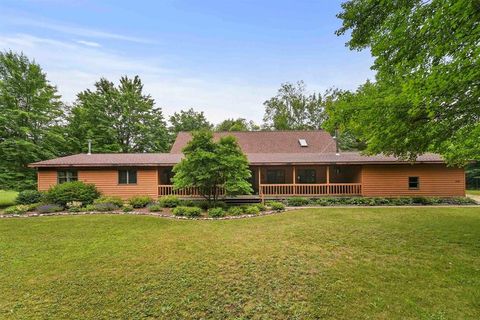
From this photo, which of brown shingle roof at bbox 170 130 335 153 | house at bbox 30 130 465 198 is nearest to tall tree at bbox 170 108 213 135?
brown shingle roof at bbox 170 130 335 153

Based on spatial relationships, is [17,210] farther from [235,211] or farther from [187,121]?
[187,121]

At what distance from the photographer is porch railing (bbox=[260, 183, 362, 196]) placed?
15.5 meters

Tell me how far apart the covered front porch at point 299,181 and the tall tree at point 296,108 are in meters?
19.0

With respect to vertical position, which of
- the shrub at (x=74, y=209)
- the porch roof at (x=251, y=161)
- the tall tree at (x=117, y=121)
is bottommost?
the shrub at (x=74, y=209)

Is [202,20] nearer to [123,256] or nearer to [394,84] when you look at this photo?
[394,84]

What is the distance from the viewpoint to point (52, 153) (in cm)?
1933

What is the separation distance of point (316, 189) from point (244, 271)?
1221 centimetres

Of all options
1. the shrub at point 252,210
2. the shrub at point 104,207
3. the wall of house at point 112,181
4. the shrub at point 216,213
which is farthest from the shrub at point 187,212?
the wall of house at point 112,181

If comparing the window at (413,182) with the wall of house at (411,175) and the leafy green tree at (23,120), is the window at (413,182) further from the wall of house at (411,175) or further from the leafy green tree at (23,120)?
the leafy green tree at (23,120)

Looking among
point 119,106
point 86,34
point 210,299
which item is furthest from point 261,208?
point 119,106

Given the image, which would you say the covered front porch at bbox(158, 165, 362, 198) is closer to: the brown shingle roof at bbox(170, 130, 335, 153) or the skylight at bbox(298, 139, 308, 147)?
the brown shingle roof at bbox(170, 130, 335, 153)

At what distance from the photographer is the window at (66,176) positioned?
15.4m

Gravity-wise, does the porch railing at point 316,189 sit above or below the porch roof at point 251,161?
below

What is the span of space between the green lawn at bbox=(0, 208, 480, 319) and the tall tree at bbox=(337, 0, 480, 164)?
3200 millimetres
